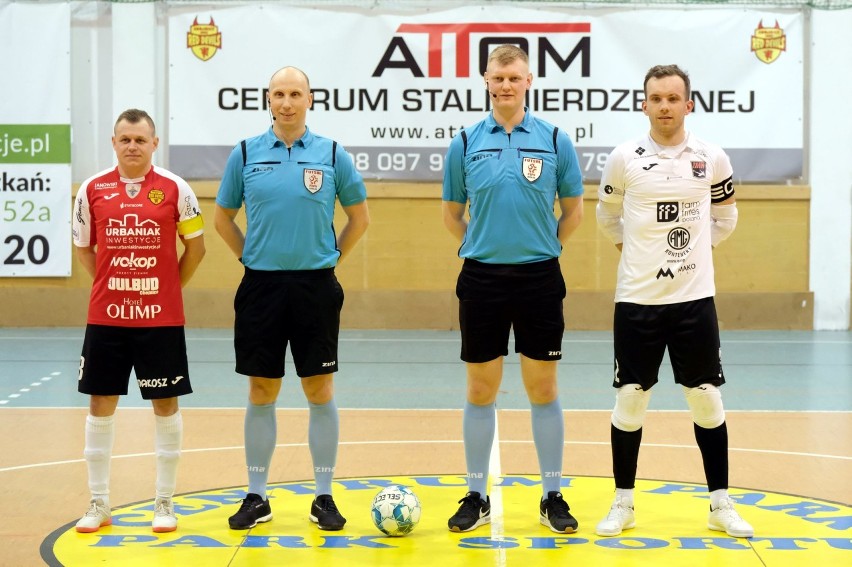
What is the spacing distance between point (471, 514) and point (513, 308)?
38.1 inches

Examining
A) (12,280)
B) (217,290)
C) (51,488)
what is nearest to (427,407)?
(51,488)

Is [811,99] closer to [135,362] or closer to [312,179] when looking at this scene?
[312,179]

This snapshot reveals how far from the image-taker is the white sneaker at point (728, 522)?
16.3 feet

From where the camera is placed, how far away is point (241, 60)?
14000 mm

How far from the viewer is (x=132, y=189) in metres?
5.26

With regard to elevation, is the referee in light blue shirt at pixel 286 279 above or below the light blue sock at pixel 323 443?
above

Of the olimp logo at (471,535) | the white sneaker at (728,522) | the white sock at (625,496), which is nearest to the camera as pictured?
the olimp logo at (471,535)

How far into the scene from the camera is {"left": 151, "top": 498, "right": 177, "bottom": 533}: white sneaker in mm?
5094

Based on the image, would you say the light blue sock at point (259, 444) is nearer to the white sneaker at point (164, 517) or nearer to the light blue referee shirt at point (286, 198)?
the white sneaker at point (164, 517)

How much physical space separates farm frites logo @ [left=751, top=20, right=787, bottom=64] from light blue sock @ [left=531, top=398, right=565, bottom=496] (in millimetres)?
9921

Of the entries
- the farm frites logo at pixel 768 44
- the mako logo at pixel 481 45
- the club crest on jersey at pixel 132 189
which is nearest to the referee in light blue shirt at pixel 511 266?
the club crest on jersey at pixel 132 189

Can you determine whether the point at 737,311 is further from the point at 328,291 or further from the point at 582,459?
the point at 328,291

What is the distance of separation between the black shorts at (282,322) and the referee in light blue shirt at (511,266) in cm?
67

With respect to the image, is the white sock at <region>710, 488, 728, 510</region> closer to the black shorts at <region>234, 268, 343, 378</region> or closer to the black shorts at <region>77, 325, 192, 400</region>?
the black shorts at <region>234, 268, 343, 378</region>
